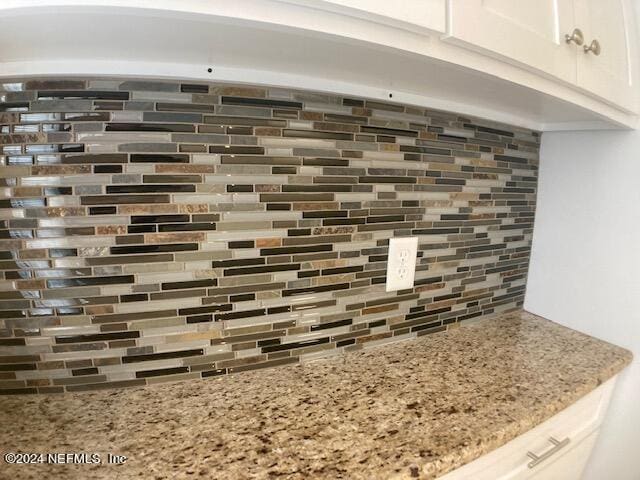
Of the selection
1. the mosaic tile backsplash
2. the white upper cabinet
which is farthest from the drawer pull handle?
the white upper cabinet

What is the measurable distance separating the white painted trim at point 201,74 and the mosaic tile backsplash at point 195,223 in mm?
29

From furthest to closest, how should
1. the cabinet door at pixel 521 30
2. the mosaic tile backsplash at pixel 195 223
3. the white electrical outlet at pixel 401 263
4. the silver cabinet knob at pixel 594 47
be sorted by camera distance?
the white electrical outlet at pixel 401 263
the silver cabinet knob at pixel 594 47
the mosaic tile backsplash at pixel 195 223
the cabinet door at pixel 521 30

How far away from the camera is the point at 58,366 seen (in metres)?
0.65

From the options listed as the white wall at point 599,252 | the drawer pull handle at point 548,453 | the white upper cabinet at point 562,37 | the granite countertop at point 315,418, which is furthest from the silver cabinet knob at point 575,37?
the drawer pull handle at point 548,453

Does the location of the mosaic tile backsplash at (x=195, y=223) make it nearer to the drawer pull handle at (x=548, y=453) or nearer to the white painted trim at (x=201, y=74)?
the white painted trim at (x=201, y=74)

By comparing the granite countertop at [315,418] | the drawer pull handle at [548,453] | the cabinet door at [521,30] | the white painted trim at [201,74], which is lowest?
the drawer pull handle at [548,453]

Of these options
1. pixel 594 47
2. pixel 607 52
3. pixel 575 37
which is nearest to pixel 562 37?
pixel 575 37

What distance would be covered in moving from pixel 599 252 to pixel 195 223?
4.07 feet

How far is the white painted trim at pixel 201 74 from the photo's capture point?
57cm

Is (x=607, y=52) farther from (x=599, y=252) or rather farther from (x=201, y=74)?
(x=201, y=74)

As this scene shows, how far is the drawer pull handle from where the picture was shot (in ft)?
2.24

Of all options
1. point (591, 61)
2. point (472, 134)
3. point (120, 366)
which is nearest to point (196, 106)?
point (120, 366)

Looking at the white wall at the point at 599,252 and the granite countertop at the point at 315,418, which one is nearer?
the granite countertop at the point at 315,418

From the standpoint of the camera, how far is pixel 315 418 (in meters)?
0.62
